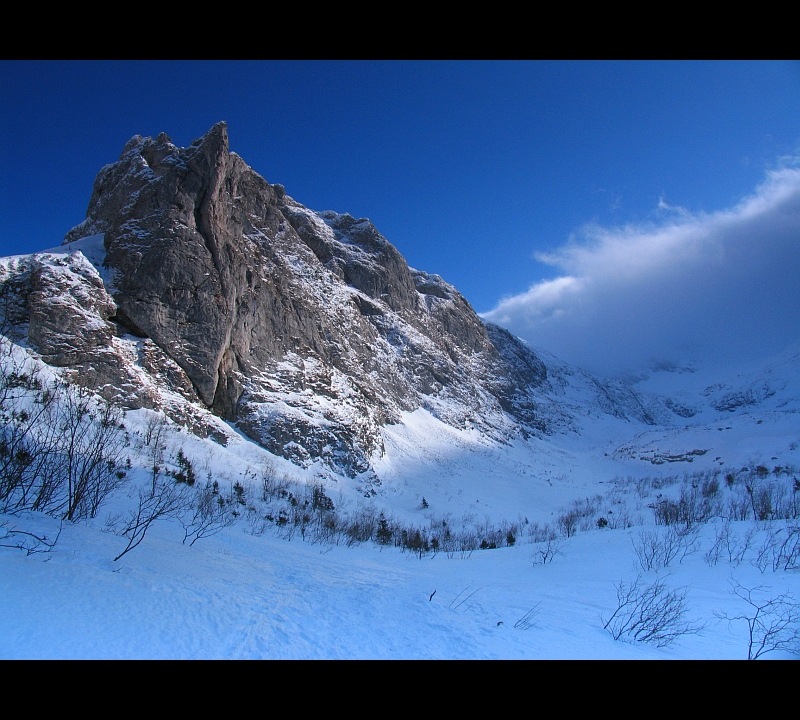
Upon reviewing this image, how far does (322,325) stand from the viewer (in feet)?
148

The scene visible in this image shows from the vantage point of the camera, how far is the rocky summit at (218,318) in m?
24.2

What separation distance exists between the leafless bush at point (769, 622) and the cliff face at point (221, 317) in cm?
2648

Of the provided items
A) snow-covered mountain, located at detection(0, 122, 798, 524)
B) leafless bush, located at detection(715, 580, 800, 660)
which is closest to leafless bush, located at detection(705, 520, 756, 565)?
leafless bush, located at detection(715, 580, 800, 660)

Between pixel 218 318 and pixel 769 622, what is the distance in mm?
31834

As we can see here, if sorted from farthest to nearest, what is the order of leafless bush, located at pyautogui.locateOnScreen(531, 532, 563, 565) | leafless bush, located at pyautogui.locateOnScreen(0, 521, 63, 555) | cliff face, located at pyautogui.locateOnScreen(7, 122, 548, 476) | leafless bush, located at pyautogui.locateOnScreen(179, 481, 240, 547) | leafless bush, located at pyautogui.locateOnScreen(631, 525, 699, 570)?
cliff face, located at pyautogui.locateOnScreen(7, 122, 548, 476), leafless bush, located at pyautogui.locateOnScreen(179, 481, 240, 547), leafless bush, located at pyautogui.locateOnScreen(531, 532, 563, 565), leafless bush, located at pyautogui.locateOnScreen(631, 525, 699, 570), leafless bush, located at pyautogui.locateOnScreen(0, 521, 63, 555)

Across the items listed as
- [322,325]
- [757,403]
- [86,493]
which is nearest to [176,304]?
[322,325]

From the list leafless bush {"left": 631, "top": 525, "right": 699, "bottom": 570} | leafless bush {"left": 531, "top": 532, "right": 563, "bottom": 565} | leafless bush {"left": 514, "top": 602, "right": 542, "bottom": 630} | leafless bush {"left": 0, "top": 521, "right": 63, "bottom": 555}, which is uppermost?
leafless bush {"left": 631, "top": 525, "right": 699, "bottom": 570}

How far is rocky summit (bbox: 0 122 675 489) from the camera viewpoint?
953 inches

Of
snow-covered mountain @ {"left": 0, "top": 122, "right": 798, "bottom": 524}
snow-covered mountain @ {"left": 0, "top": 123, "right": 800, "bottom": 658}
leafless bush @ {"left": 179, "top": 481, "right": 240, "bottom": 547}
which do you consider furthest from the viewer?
snow-covered mountain @ {"left": 0, "top": 122, "right": 798, "bottom": 524}

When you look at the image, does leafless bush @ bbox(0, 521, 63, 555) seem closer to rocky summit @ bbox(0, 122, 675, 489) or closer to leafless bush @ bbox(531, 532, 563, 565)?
leafless bush @ bbox(531, 532, 563, 565)

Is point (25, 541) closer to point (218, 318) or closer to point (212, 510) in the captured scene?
point (212, 510)

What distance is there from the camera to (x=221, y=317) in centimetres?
3077

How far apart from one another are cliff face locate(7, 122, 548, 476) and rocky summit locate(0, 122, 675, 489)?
112mm
